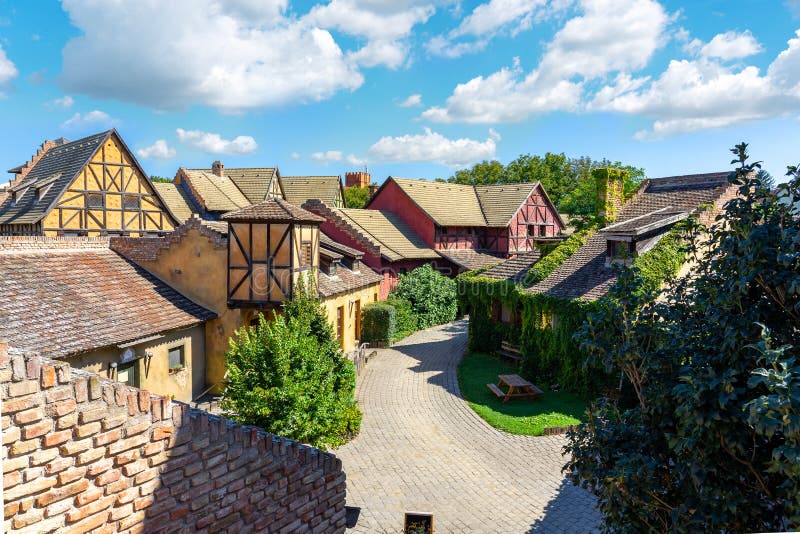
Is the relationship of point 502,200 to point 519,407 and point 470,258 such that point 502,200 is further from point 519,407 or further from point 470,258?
point 519,407

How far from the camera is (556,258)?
2200cm

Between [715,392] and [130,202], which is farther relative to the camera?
[130,202]

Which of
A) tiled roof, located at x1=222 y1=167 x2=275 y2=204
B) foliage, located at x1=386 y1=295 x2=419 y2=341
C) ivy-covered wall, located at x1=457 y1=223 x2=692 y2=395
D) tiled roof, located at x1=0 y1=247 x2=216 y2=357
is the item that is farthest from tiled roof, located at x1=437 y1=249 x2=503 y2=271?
tiled roof, located at x1=0 y1=247 x2=216 y2=357

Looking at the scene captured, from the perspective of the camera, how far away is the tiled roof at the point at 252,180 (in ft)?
148

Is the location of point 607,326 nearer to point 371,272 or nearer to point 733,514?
point 733,514

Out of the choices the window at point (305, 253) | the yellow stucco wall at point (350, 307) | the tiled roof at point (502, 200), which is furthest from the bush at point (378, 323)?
the tiled roof at point (502, 200)

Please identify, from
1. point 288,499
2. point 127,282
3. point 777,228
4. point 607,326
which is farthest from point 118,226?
point 777,228

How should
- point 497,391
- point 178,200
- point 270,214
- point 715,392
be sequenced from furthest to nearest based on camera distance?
point 178,200
point 497,391
point 270,214
point 715,392

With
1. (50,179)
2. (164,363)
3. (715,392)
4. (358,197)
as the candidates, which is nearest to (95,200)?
(50,179)

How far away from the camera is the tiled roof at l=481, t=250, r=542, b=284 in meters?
23.6

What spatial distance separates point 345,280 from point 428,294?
786 cm

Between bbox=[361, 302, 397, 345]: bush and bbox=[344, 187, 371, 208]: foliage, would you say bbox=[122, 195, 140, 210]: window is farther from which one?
bbox=[344, 187, 371, 208]: foliage

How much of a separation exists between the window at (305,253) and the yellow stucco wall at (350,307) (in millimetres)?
2459

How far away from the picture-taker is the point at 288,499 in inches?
305
